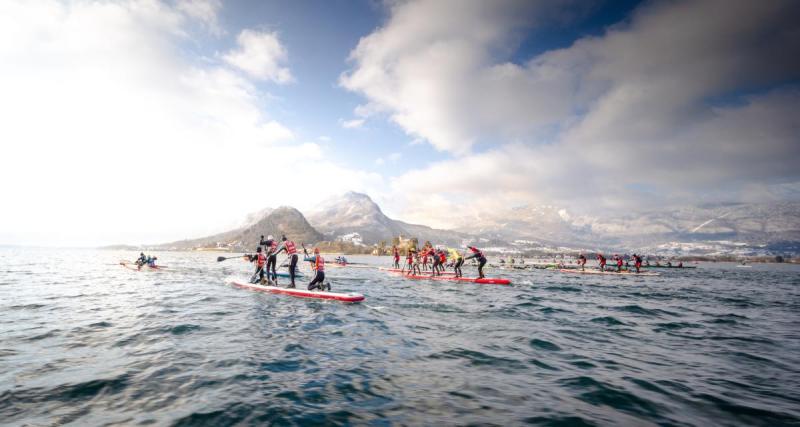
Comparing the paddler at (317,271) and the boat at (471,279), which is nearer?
the paddler at (317,271)

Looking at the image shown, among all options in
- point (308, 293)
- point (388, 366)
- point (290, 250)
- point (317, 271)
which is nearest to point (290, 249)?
point (290, 250)

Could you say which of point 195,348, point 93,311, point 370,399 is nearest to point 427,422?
point 370,399

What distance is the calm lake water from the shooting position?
6.84m

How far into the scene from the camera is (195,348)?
36.6 ft

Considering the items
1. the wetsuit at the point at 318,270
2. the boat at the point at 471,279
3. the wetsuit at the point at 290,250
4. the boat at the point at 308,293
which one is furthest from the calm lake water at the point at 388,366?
the boat at the point at 471,279

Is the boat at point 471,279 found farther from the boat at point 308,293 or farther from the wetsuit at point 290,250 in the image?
the wetsuit at point 290,250

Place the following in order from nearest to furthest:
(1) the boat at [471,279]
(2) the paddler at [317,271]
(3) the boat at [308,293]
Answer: (3) the boat at [308,293] → (2) the paddler at [317,271] → (1) the boat at [471,279]

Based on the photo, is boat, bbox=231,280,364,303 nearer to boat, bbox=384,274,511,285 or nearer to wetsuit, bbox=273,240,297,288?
wetsuit, bbox=273,240,297,288

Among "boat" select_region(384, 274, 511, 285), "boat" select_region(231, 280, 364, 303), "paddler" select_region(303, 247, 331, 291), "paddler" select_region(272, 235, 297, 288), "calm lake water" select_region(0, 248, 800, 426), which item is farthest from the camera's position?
"boat" select_region(384, 274, 511, 285)

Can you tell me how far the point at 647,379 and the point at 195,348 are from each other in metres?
13.4

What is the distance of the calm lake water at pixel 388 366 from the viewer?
6844mm

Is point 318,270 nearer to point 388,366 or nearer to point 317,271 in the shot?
point 317,271

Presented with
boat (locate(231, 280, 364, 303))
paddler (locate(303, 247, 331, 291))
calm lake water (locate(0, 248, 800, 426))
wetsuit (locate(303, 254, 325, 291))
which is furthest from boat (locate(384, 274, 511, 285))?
wetsuit (locate(303, 254, 325, 291))

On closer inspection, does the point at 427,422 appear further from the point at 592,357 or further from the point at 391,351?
the point at 592,357
